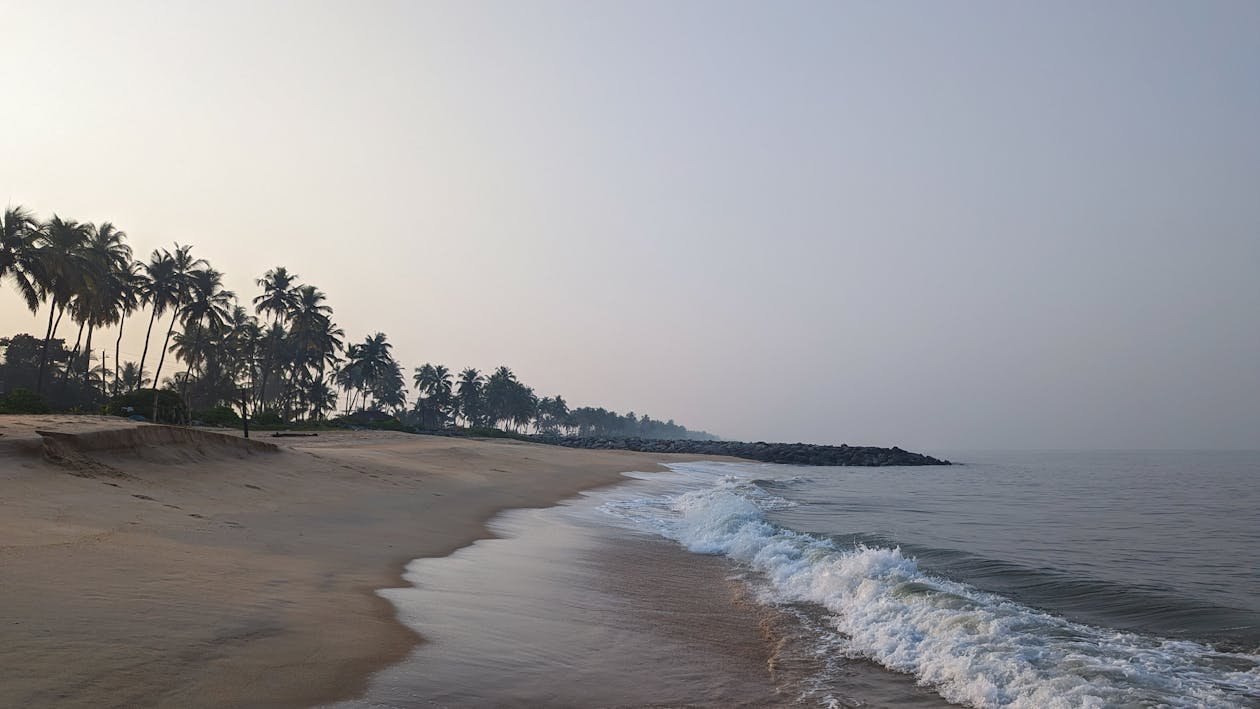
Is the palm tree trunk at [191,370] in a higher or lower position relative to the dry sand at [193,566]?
higher

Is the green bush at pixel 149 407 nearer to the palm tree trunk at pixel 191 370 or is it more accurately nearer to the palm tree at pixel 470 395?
the palm tree trunk at pixel 191 370

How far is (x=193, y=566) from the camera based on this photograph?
814cm

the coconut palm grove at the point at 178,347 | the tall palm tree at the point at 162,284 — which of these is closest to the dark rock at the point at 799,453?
the coconut palm grove at the point at 178,347

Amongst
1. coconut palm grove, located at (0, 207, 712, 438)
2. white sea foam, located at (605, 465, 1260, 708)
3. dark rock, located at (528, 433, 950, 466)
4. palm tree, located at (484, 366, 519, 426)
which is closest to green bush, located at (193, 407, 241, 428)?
coconut palm grove, located at (0, 207, 712, 438)

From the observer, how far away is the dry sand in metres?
5.01

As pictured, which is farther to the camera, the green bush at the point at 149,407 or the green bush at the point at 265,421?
the green bush at the point at 265,421

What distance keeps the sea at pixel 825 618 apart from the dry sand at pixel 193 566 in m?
0.72

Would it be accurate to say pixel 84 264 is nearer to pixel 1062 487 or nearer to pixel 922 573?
pixel 922 573

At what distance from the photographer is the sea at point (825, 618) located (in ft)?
21.0

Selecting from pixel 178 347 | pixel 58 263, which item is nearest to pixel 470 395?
pixel 178 347

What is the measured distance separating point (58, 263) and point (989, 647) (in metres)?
47.6

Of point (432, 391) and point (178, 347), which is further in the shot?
point (432, 391)

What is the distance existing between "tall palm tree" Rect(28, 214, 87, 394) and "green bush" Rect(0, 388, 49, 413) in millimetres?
9104

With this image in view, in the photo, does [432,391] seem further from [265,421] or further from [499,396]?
[265,421]
